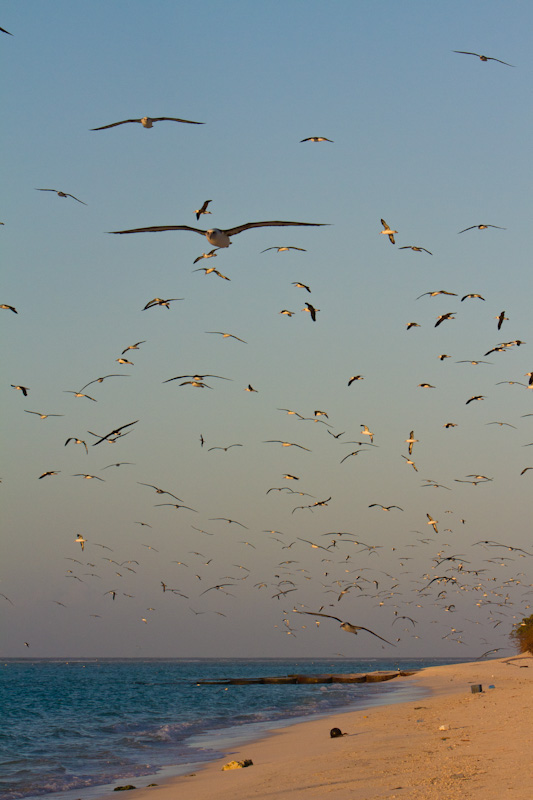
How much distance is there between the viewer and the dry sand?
47.1 feet

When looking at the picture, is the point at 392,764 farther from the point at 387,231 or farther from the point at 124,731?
the point at 124,731

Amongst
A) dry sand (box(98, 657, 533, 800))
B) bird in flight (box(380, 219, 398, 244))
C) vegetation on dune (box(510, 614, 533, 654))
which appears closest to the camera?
dry sand (box(98, 657, 533, 800))

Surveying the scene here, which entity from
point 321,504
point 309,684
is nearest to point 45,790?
point 321,504

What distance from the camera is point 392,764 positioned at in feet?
59.2

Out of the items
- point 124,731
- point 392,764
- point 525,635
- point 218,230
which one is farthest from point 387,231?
point 525,635

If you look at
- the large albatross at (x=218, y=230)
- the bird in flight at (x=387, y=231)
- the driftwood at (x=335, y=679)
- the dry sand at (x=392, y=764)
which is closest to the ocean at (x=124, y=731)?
the dry sand at (x=392, y=764)

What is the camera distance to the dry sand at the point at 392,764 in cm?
1435

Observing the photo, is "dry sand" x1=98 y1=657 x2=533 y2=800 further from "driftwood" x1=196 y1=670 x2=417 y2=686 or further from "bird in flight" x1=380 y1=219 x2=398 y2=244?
"driftwood" x1=196 y1=670 x2=417 y2=686

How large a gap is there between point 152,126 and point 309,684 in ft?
270

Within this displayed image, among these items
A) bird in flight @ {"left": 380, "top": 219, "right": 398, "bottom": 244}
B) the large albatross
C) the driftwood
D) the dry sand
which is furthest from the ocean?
bird in flight @ {"left": 380, "top": 219, "right": 398, "bottom": 244}

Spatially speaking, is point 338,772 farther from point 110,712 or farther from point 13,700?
point 13,700

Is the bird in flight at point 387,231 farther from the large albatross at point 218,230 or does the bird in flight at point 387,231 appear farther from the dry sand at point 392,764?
the dry sand at point 392,764

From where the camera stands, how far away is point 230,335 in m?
30.7

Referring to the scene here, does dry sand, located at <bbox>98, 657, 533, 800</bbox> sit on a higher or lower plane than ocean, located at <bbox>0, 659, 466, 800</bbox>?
higher
